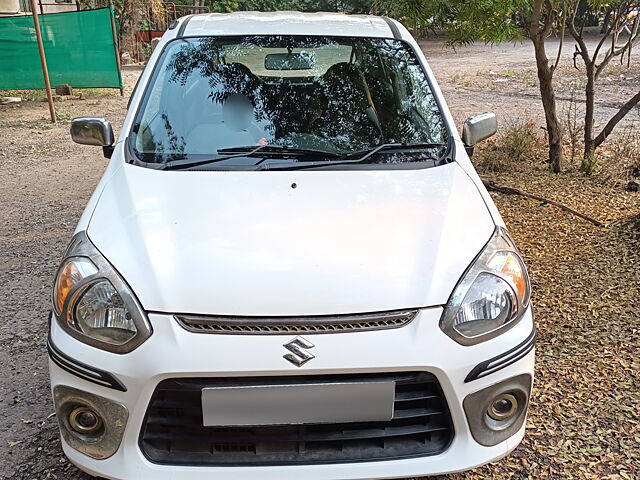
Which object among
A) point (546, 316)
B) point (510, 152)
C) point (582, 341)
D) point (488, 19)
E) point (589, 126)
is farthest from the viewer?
point (510, 152)

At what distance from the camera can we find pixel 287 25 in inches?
138

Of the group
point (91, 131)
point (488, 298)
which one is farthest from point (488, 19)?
point (488, 298)

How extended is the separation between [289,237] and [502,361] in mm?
846

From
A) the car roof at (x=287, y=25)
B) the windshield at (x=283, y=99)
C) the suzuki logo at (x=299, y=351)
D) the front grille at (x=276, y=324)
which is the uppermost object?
the car roof at (x=287, y=25)

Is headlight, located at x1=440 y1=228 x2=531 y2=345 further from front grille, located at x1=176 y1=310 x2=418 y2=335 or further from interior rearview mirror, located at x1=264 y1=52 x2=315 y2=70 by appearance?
interior rearview mirror, located at x1=264 y1=52 x2=315 y2=70

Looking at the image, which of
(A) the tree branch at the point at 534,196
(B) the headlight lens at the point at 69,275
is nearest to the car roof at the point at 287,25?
(B) the headlight lens at the point at 69,275

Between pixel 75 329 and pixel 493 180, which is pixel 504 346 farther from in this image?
pixel 493 180

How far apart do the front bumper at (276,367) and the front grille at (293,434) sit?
0.03 metres

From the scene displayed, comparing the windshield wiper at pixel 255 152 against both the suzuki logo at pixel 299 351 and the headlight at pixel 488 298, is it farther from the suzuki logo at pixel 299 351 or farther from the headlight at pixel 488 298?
the suzuki logo at pixel 299 351

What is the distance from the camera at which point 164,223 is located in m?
2.29

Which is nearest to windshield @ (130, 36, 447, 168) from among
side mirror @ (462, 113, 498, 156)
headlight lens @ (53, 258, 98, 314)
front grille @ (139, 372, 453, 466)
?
side mirror @ (462, 113, 498, 156)

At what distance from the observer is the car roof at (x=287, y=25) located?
3.41 meters

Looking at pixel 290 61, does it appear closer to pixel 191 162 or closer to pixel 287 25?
pixel 287 25

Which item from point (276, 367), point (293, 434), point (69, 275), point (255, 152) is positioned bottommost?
point (293, 434)
